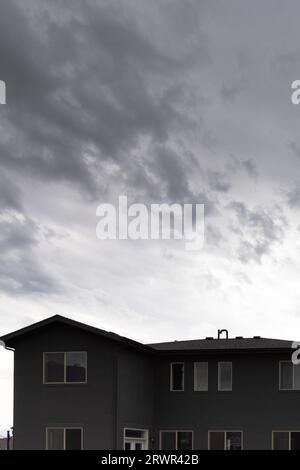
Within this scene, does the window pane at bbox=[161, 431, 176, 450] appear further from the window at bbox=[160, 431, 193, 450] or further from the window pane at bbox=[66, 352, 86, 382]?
the window pane at bbox=[66, 352, 86, 382]

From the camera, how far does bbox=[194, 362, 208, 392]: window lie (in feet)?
124

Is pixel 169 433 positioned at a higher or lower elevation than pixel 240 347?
lower

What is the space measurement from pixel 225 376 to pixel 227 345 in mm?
1440

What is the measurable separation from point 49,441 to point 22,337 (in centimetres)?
430

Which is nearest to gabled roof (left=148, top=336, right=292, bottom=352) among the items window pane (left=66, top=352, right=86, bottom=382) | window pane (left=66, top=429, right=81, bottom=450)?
window pane (left=66, top=352, right=86, bottom=382)

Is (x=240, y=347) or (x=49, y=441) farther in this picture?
(x=240, y=347)

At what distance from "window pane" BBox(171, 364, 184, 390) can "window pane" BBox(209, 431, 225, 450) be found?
2.44 meters

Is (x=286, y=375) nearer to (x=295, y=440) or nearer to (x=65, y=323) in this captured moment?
(x=295, y=440)

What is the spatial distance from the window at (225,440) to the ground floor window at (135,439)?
9.25 ft
